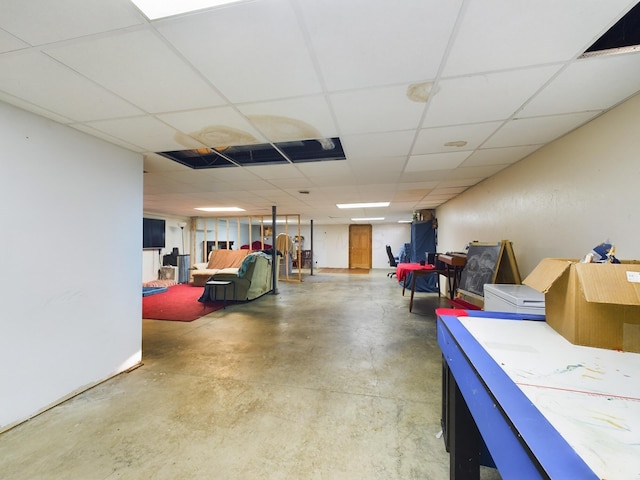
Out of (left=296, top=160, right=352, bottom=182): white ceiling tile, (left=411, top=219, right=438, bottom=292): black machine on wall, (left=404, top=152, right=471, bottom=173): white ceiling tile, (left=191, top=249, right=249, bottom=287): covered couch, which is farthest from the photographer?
(left=191, top=249, right=249, bottom=287): covered couch

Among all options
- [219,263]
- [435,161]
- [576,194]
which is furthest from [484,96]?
[219,263]

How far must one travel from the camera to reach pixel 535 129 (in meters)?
2.24

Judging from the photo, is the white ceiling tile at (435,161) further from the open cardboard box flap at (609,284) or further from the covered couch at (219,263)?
the covered couch at (219,263)

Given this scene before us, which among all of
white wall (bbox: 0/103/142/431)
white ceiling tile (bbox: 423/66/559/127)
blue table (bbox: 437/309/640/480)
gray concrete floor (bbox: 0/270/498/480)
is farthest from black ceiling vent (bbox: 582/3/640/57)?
white wall (bbox: 0/103/142/431)

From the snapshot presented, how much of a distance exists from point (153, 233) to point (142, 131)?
6.83 metres

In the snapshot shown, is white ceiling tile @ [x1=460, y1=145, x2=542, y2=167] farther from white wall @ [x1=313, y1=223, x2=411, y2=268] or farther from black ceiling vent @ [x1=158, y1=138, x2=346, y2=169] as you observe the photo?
white wall @ [x1=313, y1=223, x2=411, y2=268]

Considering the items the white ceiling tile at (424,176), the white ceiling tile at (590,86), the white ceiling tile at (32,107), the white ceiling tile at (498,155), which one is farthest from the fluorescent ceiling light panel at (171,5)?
the white ceiling tile at (424,176)

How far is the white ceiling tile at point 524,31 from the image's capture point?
3.52 feet

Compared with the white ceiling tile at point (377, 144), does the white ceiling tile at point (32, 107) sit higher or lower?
→ lower

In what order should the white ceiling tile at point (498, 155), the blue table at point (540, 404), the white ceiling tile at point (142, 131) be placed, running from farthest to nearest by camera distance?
the white ceiling tile at point (498, 155) → the white ceiling tile at point (142, 131) → the blue table at point (540, 404)

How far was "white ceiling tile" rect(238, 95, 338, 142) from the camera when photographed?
1.84 m

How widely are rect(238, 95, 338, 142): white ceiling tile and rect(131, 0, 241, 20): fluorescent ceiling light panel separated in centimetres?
75

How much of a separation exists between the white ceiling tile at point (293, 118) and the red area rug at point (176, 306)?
12.2 feet

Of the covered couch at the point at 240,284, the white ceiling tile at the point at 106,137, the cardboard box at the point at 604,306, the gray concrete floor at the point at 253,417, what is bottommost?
the gray concrete floor at the point at 253,417
